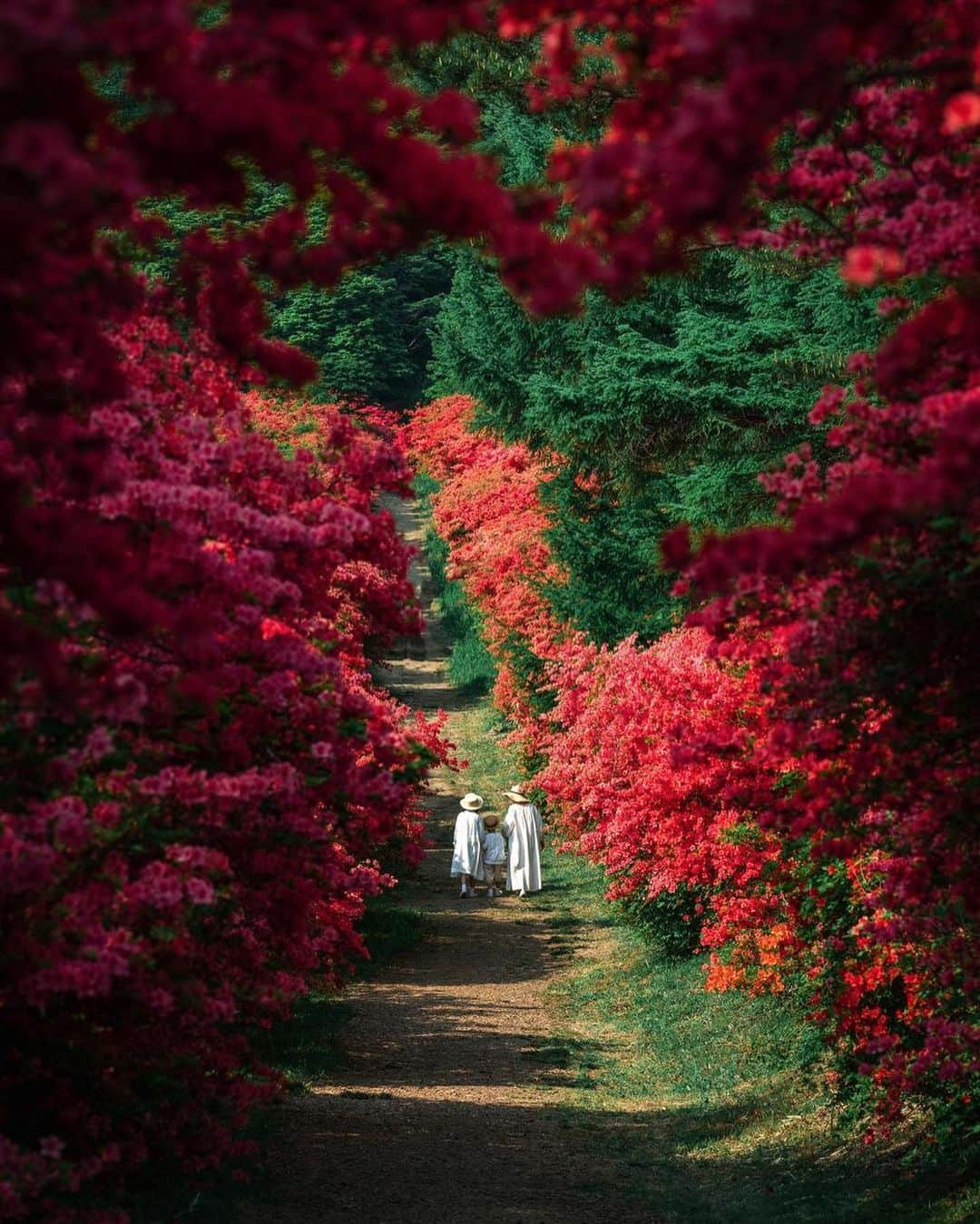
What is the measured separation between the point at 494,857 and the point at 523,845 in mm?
587

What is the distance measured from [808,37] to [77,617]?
2.93 metres

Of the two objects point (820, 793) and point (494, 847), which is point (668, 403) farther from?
point (820, 793)

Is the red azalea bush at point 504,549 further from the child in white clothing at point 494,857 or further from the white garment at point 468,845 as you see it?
the white garment at point 468,845

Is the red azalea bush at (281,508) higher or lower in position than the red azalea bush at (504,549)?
lower

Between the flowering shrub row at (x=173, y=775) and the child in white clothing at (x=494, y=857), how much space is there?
13210 mm

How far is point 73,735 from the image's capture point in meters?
5.33

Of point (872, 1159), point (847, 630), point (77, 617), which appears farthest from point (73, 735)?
point (872, 1159)

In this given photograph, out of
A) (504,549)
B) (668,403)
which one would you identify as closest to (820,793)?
(668,403)

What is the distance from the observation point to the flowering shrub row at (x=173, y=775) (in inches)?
213

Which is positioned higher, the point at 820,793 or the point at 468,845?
the point at 468,845

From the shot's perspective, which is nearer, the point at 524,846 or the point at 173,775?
the point at 173,775

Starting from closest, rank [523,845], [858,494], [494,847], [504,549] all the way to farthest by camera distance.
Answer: [858,494]
[523,845]
[494,847]
[504,549]

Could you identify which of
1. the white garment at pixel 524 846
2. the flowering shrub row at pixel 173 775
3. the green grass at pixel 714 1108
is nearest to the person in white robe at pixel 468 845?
the white garment at pixel 524 846

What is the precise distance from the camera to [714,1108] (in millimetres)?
11555
